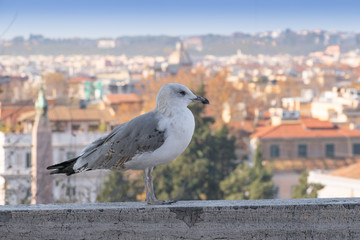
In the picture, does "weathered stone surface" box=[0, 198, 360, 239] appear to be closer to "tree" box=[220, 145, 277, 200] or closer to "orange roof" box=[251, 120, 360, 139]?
"tree" box=[220, 145, 277, 200]

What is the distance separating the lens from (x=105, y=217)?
1629 mm

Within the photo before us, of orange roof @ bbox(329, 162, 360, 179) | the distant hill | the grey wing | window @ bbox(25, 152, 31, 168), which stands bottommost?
orange roof @ bbox(329, 162, 360, 179)

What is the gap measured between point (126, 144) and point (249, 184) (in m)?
15.0

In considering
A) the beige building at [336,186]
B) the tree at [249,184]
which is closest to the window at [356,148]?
the beige building at [336,186]

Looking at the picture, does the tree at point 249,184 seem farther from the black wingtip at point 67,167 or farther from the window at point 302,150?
the black wingtip at point 67,167

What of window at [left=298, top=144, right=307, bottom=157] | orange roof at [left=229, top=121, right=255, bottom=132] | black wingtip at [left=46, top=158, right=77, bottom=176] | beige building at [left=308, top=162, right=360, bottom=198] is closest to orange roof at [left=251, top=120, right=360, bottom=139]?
window at [left=298, top=144, right=307, bottom=157]

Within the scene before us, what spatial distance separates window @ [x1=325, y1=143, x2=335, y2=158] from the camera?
28.3 meters

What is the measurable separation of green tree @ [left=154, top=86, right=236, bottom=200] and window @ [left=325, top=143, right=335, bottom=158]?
10.6 m

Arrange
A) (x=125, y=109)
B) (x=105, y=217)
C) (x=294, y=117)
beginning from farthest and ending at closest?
1. (x=125, y=109)
2. (x=294, y=117)
3. (x=105, y=217)

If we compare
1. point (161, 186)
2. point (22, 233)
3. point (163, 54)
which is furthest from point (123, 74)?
point (22, 233)

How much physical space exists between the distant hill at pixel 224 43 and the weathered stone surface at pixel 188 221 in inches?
2088

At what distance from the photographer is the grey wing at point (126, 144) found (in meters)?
1.62

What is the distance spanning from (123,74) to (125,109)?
102 feet

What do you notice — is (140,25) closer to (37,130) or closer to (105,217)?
(37,130)
